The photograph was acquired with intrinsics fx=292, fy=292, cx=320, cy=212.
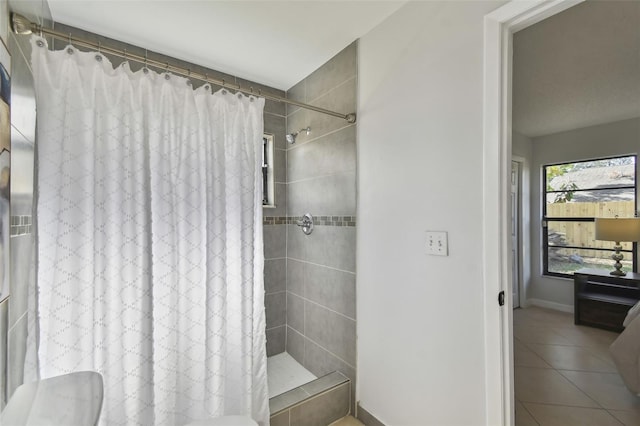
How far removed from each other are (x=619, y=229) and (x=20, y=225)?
483 cm

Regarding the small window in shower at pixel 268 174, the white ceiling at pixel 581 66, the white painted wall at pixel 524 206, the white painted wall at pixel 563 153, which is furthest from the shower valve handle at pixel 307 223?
the white painted wall at pixel 563 153

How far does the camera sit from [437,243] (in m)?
1.37

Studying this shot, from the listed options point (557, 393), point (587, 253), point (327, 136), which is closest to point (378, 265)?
point (327, 136)

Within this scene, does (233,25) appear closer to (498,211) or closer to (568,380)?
(498,211)

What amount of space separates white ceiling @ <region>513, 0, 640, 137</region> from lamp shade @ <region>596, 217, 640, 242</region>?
4.00 ft

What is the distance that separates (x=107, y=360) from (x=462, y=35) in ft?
6.85

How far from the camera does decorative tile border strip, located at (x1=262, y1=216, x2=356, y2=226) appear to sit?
1.90 meters

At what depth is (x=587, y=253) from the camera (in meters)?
3.88

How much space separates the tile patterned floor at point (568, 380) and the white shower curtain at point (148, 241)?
1892mm

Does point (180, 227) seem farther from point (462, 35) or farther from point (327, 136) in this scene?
point (462, 35)

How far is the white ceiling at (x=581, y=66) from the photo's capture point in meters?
1.70

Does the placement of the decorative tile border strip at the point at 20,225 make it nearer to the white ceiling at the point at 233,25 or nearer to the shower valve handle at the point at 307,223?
the white ceiling at the point at 233,25

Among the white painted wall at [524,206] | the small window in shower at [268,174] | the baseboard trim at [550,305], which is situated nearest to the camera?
the small window in shower at [268,174]

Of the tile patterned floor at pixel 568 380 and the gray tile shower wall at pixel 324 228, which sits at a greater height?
the gray tile shower wall at pixel 324 228
